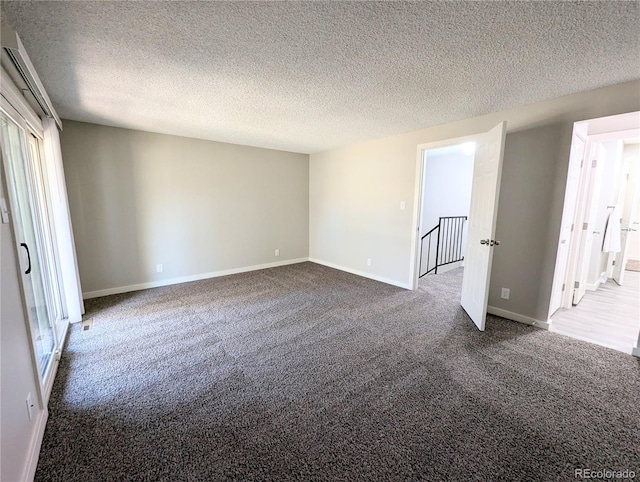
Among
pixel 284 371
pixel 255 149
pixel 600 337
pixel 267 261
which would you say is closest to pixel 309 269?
pixel 267 261

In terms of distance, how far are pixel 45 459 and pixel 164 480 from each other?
2.19 ft

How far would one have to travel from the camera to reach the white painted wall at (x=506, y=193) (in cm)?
259

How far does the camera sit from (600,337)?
8.75ft

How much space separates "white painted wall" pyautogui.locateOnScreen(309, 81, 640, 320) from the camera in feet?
8.51

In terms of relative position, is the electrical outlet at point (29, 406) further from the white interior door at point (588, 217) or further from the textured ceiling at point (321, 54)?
the white interior door at point (588, 217)

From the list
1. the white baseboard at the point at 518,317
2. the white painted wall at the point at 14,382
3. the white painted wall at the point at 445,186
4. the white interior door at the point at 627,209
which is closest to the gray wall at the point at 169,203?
the white painted wall at the point at 14,382

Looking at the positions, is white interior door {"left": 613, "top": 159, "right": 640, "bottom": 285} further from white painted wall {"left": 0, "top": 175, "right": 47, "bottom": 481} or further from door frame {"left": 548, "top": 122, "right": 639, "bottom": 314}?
white painted wall {"left": 0, "top": 175, "right": 47, "bottom": 481}

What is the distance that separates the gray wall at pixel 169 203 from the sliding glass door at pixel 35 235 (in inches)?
31.9

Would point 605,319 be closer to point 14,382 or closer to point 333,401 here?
point 333,401

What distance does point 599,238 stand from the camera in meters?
4.02

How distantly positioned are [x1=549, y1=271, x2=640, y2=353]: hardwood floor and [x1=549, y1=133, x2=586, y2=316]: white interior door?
20 centimetres

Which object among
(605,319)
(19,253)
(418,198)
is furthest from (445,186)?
(19,253)

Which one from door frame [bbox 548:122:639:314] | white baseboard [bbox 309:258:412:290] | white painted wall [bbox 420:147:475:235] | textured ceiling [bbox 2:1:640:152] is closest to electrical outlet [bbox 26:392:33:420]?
textured ceiling [bbox 2:1:640:152]

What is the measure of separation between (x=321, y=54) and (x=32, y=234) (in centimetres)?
292
